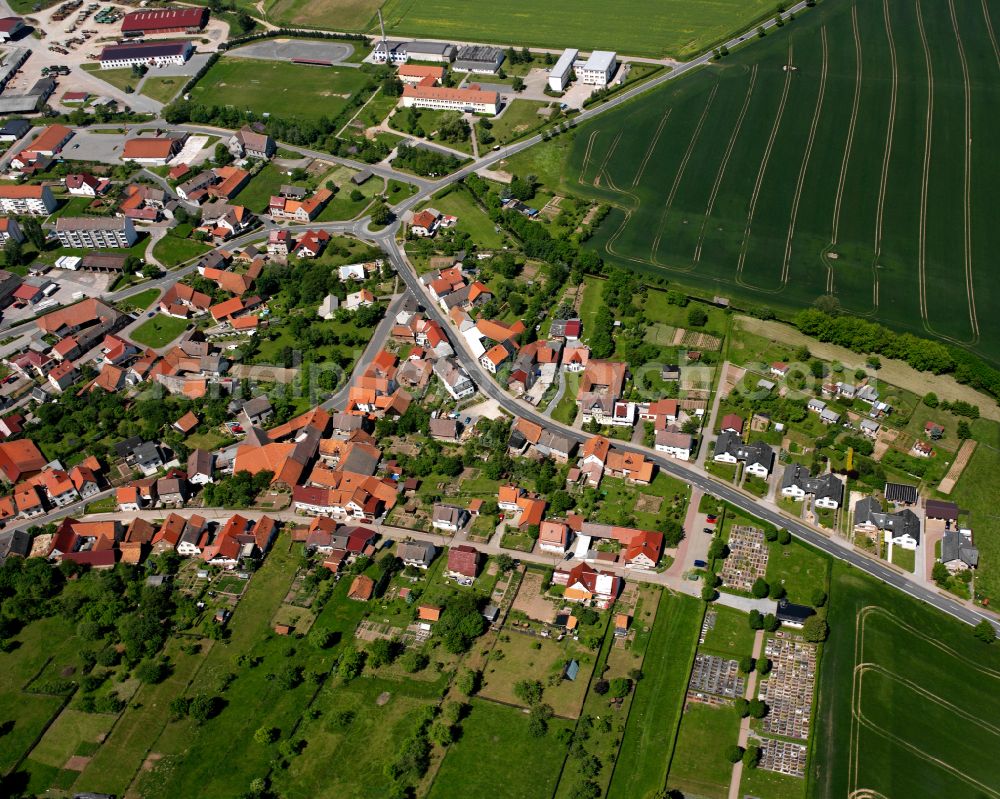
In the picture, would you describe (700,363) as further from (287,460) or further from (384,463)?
(287,460)

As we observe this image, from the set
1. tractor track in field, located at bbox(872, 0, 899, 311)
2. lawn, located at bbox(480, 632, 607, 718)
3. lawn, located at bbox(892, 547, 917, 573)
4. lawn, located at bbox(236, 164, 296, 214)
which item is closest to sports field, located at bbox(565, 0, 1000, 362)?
tractor track in field, located at bbox(872, 0, 899, 311)

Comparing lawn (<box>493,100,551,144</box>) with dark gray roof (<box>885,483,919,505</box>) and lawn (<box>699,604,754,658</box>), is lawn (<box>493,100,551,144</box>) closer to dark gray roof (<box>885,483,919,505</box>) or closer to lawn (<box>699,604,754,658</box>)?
dark gray roof (<box>885,483,919,505</box>)

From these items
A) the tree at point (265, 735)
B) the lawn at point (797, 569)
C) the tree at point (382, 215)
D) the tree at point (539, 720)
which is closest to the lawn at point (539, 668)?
the tree at point (539, 720)

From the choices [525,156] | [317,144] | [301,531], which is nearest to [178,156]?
[317,144]

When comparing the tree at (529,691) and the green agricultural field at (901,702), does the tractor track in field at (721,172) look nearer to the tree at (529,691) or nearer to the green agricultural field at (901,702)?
the green agricultural field at (901,702)

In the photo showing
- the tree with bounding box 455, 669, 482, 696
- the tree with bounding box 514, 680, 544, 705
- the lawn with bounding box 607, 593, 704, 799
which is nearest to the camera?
the lawn with bounding box 607, 593, 704, 799

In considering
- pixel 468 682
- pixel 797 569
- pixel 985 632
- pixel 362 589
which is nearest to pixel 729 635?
pixel 797 569
